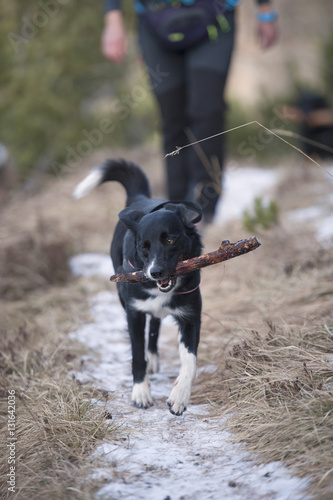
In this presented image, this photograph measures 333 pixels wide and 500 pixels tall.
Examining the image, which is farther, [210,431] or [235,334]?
[235,334]

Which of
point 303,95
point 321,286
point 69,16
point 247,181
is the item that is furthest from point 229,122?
point 321,286

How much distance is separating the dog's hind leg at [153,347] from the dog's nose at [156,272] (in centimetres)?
72

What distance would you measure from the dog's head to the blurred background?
13.0 feet

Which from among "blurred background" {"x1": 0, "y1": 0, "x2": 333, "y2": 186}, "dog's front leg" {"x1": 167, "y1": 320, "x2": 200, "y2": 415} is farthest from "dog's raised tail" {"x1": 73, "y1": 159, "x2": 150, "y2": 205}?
"blurred background" {"x1": 0, "y1": 0, "x2": 333, "y2": 186}

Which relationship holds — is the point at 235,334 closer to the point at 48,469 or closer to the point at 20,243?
the point at 48,469

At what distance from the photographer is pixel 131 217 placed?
8.23ft

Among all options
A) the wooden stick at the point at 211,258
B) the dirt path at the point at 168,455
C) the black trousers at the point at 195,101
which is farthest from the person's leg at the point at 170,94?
the wooden stick at the point at 211,258

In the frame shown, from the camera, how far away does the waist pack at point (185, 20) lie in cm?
402

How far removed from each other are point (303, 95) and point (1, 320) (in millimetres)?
6131

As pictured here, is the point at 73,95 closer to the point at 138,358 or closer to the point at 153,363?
the point at 153,363

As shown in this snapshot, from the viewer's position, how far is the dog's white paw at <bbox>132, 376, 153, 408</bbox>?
2457 millimetres

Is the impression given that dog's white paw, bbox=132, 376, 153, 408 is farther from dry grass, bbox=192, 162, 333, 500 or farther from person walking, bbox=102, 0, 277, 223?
person walking, bbox=102, 0, 277, 223

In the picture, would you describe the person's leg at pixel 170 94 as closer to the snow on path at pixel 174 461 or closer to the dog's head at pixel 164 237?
the dog's head at pixel 164 237

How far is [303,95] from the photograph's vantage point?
26.8ft
